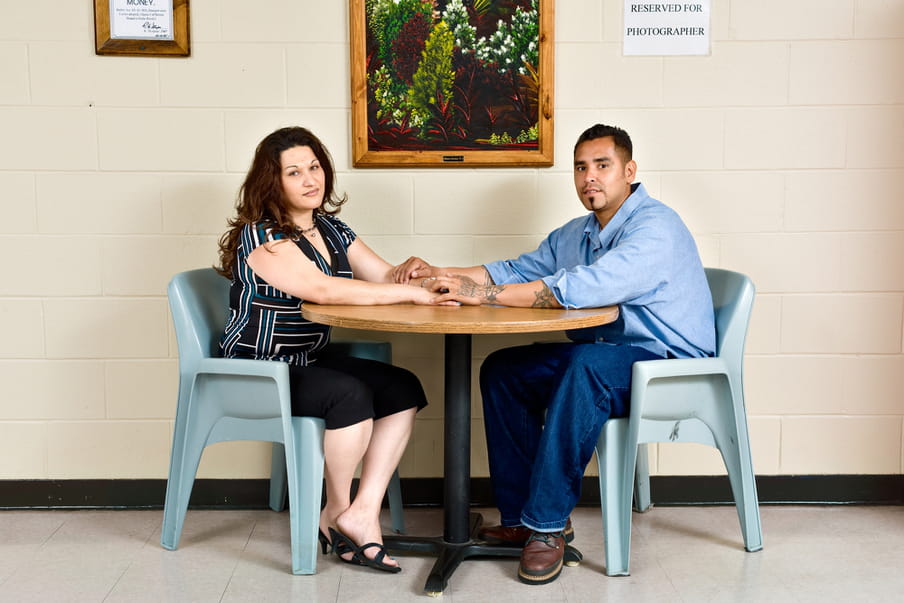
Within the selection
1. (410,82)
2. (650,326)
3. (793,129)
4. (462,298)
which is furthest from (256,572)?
(793,129)

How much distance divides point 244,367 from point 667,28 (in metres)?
1.81

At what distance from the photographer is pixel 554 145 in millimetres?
3168

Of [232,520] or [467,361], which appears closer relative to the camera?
[467,361]

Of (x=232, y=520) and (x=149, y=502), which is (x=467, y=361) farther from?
(x=149, y=502)

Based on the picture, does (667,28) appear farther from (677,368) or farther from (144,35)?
(144,35)

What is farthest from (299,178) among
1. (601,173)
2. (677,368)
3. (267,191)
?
(677,368)

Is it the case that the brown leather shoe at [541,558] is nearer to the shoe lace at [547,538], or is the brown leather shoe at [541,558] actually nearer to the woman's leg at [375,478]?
the shoe lace at [547,538]

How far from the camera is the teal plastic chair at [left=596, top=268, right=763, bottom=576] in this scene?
2580 mm

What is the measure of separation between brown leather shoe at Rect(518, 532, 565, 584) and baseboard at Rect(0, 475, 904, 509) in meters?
0.72

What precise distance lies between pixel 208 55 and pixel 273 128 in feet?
1.06

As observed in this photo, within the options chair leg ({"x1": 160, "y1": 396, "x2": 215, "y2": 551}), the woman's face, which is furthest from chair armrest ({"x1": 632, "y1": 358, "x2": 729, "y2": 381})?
chair leg ({"x1": 160, "y1": 396, "x2": 215, "y2": 551})

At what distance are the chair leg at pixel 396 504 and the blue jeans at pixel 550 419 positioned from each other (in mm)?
366

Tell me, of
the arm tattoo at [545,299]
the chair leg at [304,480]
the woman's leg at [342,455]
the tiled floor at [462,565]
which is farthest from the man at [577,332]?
the chair leg at [304,480]

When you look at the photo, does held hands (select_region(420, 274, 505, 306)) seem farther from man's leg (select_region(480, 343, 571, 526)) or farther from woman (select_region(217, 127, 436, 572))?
man's leg (select_region(480, 343, 571, 526))
